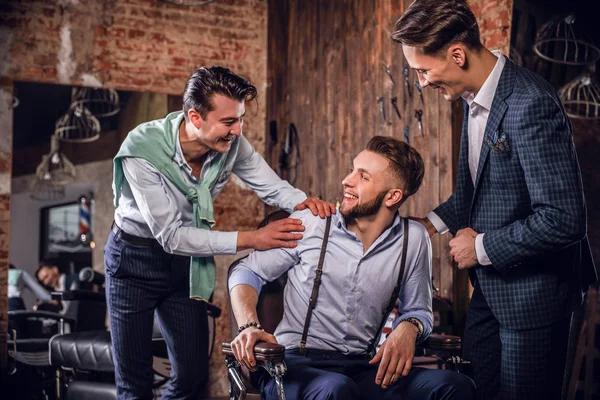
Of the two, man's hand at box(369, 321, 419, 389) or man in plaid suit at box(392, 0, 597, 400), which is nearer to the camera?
man in plaid suit at box(392, 0, 597, 400)

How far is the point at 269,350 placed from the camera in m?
2.01

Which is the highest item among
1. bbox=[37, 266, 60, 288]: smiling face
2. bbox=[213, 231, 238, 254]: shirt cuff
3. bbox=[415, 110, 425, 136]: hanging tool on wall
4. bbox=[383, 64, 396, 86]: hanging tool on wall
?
bbox=[383, 64, 396, 86]: hanging tool on wall

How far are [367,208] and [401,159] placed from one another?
0.68 ft

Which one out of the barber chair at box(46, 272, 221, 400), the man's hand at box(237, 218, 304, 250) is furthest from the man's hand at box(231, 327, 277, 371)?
the barber chair at box(46, 272, 221, 400)

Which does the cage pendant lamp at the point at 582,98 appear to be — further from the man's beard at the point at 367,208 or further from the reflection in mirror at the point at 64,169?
the reflection in mirror at the point at 64,169

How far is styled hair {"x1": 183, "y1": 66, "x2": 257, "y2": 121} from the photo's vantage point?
2625 millimetres

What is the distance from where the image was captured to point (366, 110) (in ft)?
15.1

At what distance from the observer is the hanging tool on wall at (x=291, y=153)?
5574 mm

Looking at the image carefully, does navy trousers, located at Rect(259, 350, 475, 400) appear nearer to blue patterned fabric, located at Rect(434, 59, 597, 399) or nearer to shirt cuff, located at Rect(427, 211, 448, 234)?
blue patterned fabric, located at Rect(434, 59, 597, 399)

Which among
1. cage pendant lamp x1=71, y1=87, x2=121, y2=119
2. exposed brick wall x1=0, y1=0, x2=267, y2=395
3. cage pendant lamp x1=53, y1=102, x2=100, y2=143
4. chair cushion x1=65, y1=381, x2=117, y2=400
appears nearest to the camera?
chair cushion x1=65, y1=381, x2=117, y2=400

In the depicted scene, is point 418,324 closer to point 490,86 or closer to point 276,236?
point 276,236

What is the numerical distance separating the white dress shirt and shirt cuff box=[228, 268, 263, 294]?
2.45 ft

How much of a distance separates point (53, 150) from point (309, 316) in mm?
6249

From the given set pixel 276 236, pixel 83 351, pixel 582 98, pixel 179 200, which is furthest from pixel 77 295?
pixel 582 98
